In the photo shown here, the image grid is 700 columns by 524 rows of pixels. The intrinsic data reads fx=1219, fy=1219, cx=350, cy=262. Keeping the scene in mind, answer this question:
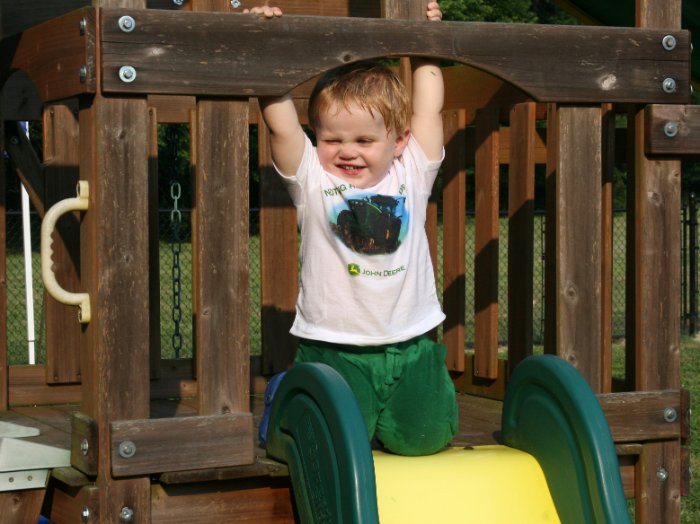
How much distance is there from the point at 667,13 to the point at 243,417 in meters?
2.01

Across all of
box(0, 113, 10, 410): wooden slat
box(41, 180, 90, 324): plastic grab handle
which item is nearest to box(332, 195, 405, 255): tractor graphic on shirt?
box(41, 180, 90, 324): plastic grab handle

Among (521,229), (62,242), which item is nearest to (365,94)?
(521,229)

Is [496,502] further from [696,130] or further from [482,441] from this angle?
[696,130]

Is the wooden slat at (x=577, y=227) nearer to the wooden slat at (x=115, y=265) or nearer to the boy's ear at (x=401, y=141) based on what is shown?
the boy's ear at (x=401, y=141)

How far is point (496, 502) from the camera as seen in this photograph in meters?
3.69

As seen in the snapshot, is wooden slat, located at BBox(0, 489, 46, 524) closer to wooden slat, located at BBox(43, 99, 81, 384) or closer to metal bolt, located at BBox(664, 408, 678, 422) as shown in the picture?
wooden slat, located at BBox(43, 99, 81, 384)

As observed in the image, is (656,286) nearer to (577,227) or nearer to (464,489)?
(577,227)

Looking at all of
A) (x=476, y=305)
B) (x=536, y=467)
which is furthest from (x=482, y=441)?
(x=476, y=305)

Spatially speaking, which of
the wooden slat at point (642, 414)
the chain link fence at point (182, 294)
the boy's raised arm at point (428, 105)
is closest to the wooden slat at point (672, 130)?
the boy's raised arm at point (428, 105)

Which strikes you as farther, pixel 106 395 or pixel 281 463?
pixel 281 463

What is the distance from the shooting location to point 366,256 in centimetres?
391

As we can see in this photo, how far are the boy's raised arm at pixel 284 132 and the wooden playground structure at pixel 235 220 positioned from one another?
81mm

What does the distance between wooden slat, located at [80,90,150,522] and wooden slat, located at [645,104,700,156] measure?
1748mm

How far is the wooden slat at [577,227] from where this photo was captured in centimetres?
407
